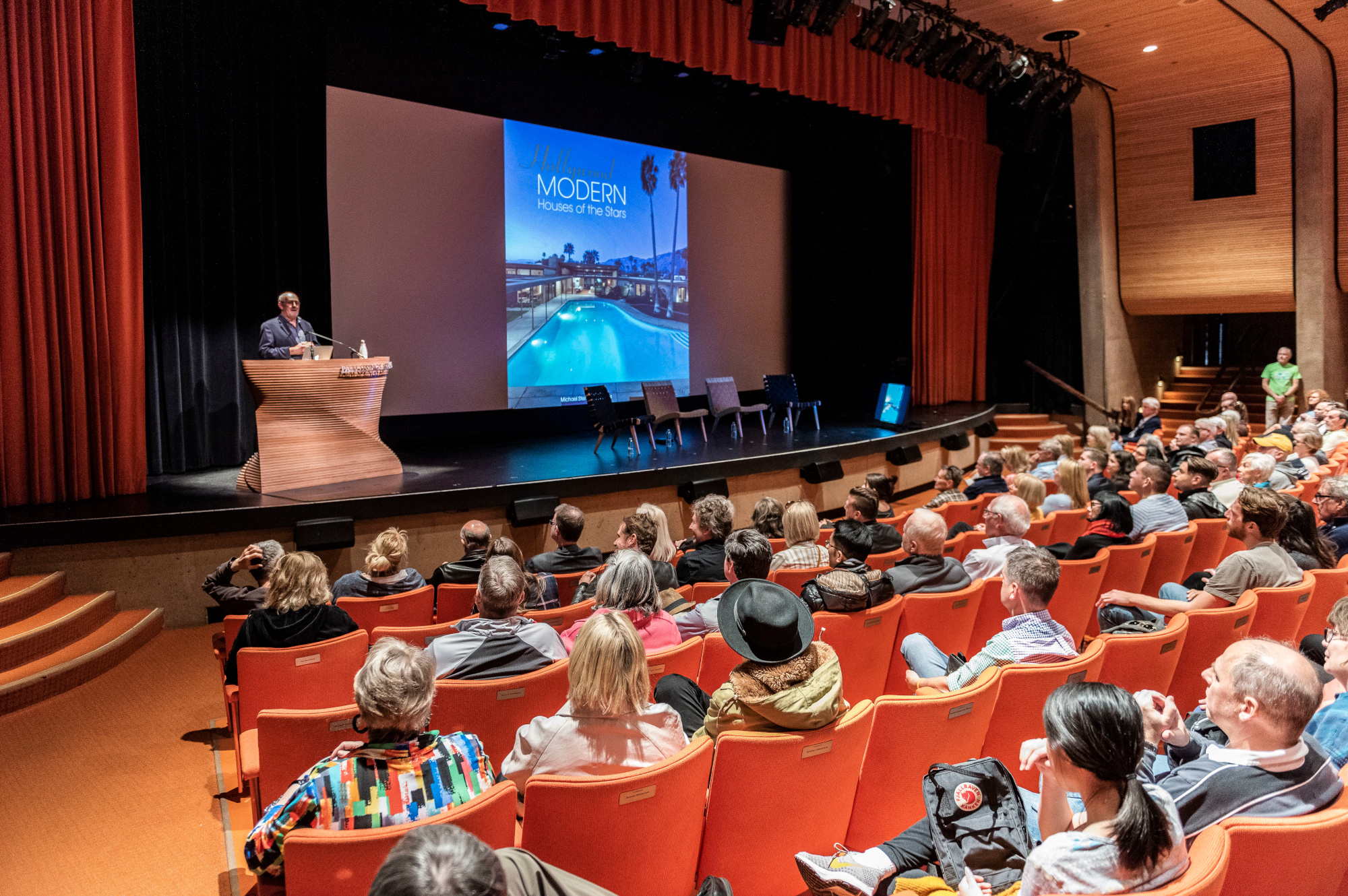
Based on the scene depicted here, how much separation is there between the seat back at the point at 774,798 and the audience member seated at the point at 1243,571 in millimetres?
Answer: 1934

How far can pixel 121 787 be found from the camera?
3566 mm

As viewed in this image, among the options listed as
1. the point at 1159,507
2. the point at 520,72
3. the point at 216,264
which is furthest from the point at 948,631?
the point at 520,72

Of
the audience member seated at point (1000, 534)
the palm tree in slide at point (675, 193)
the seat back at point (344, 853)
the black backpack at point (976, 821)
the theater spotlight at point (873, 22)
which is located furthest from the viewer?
the palm tree in slide at point (675, 193)

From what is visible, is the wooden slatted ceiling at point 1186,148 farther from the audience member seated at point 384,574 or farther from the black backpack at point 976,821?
the black backpack at point 976,821

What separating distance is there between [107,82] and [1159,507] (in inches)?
279

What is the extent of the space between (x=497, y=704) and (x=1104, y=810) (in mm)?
1670

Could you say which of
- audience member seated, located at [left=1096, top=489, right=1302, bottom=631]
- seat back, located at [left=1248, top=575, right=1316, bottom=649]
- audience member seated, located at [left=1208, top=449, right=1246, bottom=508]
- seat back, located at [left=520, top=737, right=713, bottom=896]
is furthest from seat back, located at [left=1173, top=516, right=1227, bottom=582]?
seat back, located at [left=520, top=737, right=713, bottom=896]

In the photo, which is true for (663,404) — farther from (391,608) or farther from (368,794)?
(368,794)

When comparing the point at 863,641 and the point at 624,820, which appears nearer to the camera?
the point at 624,820

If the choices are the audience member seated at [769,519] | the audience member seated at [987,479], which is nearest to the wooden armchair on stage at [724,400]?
the audience member seated at [987,479]

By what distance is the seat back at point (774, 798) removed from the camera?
2230 mm

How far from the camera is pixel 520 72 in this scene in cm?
980

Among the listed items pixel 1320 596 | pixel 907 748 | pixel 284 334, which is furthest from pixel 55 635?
pixel 1320 596

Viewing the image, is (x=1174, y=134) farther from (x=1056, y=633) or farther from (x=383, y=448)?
(x=1056, y=633)
